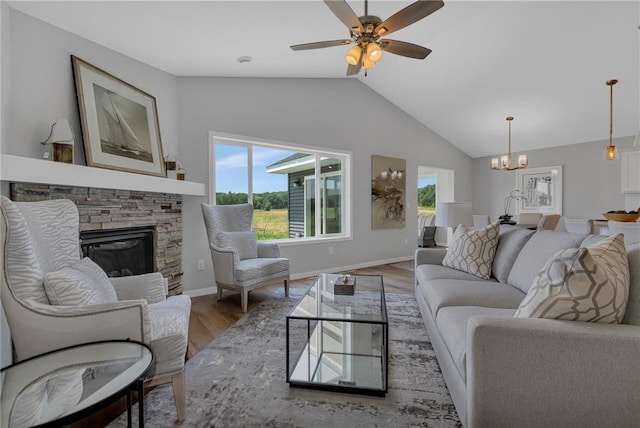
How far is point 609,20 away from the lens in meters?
3.18

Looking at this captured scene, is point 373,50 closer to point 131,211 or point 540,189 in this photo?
point 131,211

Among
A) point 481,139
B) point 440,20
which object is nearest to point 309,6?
point 440,20

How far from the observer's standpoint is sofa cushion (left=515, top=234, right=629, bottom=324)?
1133mm

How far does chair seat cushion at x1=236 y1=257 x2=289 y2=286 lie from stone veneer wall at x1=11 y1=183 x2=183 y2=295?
31.0 inches

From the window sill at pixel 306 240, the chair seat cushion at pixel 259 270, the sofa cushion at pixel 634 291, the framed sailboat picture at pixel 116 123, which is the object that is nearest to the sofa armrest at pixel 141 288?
the chair seat cushion at pixel 259 270

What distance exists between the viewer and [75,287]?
4.71ft

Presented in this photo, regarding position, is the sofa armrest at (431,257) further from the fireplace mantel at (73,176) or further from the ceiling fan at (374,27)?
the fireplace mantel at (73,176)

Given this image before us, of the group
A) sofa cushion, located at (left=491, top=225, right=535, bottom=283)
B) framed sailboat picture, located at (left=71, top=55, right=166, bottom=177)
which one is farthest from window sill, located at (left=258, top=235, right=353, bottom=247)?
sofa cushion, located at (left=491, top=225, right=535, bottom=283)

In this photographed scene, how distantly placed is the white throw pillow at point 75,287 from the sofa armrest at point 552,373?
1725 millimetres

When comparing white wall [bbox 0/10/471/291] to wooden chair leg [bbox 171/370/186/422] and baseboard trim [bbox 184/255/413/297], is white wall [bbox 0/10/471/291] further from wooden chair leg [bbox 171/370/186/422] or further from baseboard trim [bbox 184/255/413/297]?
wooden chair leg [bbox 171/370/186/422]

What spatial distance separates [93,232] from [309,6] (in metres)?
2.65

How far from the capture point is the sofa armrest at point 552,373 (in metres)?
1.04

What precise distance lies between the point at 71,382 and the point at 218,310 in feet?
7.02

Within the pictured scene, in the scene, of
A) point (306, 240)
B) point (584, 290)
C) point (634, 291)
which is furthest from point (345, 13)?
point (306, 240)
